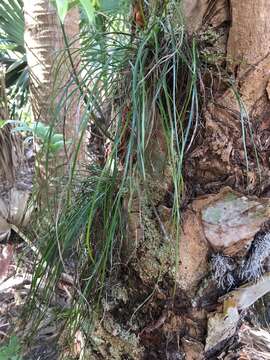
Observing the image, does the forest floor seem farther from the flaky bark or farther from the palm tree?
the flaky bark

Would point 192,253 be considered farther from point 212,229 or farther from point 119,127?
point 119,127

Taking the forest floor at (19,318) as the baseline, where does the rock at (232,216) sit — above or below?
above

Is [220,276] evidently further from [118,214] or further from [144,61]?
[144,61]

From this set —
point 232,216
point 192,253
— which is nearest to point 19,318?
point 192,253

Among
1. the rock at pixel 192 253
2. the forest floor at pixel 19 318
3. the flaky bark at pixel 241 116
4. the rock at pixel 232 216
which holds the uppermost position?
the flaky bark at pixel 241 116

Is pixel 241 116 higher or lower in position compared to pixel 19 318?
higher

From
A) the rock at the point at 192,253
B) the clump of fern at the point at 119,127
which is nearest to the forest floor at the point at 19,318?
the clump of fern at the point at 119,127

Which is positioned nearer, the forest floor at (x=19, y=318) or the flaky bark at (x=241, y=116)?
the flaky bark at (x=241, y=116)

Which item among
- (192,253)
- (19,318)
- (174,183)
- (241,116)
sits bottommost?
(19,318)

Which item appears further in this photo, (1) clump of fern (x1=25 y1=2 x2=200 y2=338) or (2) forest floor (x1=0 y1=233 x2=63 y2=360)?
(2) forest floor (x1=0 y1=233 x2=63 y2=360)

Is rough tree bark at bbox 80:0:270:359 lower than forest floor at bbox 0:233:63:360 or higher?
higher

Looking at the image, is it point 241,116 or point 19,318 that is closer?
point 241,116

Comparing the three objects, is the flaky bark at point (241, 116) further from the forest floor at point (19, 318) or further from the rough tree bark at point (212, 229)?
the forest floor at point (19, 318)

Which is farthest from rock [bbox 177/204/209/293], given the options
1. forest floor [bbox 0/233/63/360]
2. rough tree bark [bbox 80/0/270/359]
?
forest floor [bbox 0/233/63/360]
